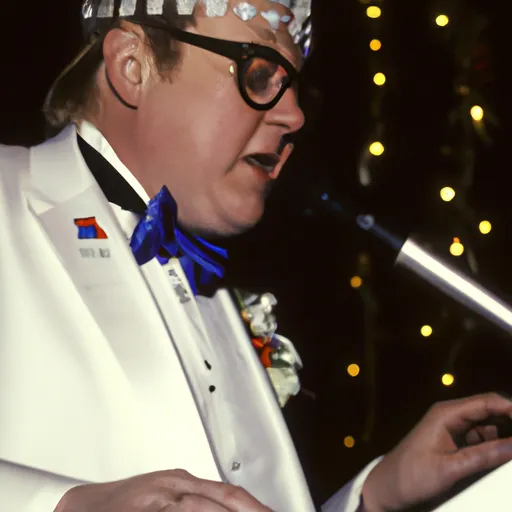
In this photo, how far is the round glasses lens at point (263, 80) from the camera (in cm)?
103

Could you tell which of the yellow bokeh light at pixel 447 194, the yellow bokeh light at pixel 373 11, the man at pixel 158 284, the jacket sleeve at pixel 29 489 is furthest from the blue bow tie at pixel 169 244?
the yellow bokeh light at pixel 373 11

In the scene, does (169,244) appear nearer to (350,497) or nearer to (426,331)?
(350,497)

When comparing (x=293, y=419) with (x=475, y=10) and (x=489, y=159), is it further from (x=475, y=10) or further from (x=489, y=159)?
(x=475, y=10)

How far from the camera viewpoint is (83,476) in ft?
2.66

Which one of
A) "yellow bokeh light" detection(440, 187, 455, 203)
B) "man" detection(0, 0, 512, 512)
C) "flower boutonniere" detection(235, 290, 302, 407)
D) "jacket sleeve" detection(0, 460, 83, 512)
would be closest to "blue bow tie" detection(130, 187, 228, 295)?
"man" detection(0, 0, 512, 512)

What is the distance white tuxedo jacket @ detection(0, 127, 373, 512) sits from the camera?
2.64 ft

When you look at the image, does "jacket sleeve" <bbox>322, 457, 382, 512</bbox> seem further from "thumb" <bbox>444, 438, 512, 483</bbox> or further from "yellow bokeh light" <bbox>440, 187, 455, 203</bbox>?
"yellow bokeh light" <bbox>440, 187, 455, 203</bbox>

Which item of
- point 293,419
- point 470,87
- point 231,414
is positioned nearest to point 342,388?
point 293,419

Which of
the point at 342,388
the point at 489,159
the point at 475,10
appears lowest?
the point at 342,388

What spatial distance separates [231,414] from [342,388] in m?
0.42

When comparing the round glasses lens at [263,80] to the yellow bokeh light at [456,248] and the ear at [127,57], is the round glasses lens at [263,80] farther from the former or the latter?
the yellow bokeh light at [456,248]

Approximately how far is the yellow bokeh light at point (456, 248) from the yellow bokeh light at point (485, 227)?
2.9 inches

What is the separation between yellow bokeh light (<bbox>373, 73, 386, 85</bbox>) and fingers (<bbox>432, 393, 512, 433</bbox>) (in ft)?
2.24

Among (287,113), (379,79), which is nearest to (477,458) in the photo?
(287,113)
